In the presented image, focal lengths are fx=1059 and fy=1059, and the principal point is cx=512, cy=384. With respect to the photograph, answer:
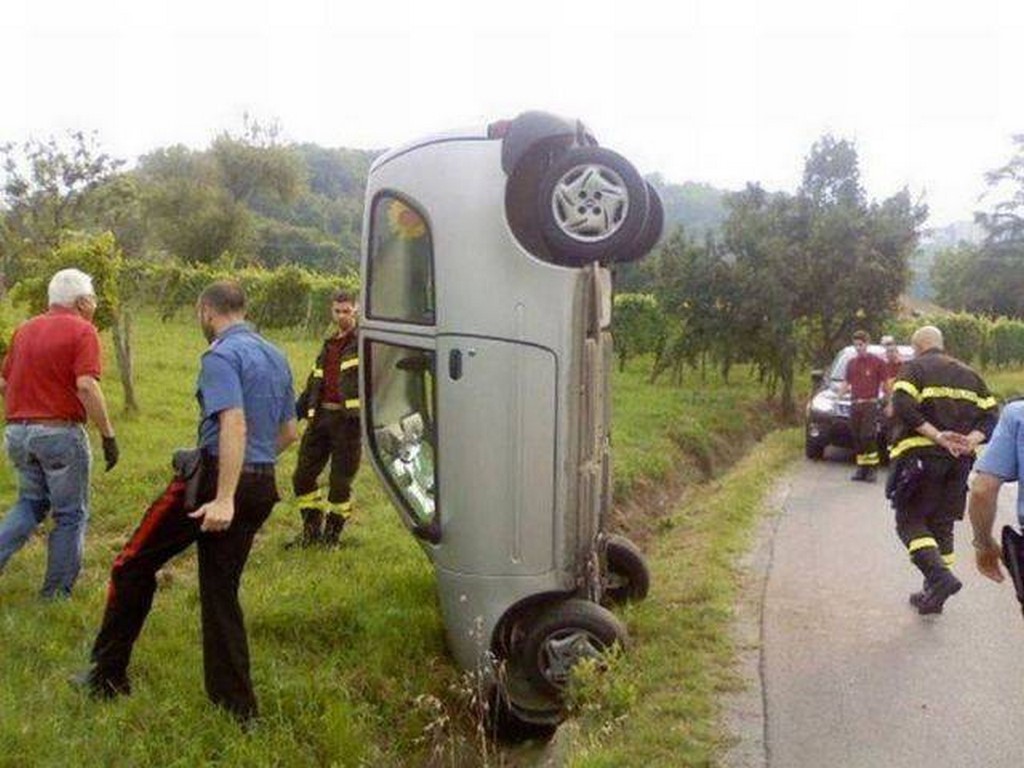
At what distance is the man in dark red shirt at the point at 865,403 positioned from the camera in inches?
507

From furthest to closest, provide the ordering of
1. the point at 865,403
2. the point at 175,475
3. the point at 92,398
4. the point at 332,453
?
the point at 865,403
the point at 332,453
the point at 92,398
the point at 175,475

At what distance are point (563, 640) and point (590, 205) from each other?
216cm

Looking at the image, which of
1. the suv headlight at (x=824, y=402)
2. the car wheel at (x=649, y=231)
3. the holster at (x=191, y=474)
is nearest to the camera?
the holster at (x=191, y=474)

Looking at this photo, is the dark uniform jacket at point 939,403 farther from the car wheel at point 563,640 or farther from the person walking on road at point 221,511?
the person walking on road at point 221,511

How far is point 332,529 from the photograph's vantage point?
7414mm

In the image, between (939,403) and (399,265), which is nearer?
(399,265)

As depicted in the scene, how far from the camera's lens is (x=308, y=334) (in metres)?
27.0

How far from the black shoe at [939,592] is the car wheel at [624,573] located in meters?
1.70

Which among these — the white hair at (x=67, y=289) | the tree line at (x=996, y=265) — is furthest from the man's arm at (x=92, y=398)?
the tree line at (x=996, y=265)

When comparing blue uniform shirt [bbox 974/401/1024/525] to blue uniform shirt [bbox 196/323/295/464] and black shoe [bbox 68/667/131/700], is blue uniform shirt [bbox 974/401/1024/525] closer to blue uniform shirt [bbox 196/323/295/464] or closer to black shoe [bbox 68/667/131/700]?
blue uniform shirt [bbox 196/323/295/464]

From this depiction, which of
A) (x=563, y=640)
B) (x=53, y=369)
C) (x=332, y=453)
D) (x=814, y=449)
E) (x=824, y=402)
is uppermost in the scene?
(x=53, y=369)

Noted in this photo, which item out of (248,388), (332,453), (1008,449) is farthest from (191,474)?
(1008,449)

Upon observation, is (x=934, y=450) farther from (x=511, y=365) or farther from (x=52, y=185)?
(x=52, y=185)

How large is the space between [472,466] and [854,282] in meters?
15.4
